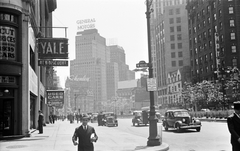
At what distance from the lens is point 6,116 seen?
19.0 metres

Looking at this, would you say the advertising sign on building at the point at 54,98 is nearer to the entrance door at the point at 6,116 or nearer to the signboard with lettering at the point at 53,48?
the signboard with lettering at the point at 53,48

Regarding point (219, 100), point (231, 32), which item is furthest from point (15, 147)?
point (231, 32)

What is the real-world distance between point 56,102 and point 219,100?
113 feet

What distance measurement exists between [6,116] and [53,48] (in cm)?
622

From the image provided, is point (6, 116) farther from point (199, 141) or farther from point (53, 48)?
point (199, 141)

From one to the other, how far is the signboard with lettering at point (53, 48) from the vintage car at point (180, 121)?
987cm

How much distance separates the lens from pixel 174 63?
394ft

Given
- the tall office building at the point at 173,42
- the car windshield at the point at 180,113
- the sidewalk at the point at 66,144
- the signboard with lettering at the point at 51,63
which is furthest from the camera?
the tall office building at the point at 173,42

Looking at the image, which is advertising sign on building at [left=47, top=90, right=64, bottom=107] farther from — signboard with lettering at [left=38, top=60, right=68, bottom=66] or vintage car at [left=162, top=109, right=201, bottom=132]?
vintage car at [left=162, top=109, right=201, bottom=132]

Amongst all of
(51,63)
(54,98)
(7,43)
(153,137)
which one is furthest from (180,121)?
(54,98)

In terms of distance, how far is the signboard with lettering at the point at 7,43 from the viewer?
62.7 ft

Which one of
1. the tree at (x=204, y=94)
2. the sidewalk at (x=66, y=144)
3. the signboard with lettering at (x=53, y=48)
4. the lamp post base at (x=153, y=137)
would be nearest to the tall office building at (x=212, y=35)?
the tree at (x=204, y=94)

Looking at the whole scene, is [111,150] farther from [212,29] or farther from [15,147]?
[212,29]

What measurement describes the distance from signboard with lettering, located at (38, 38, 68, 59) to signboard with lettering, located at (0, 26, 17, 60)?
11.4ft
